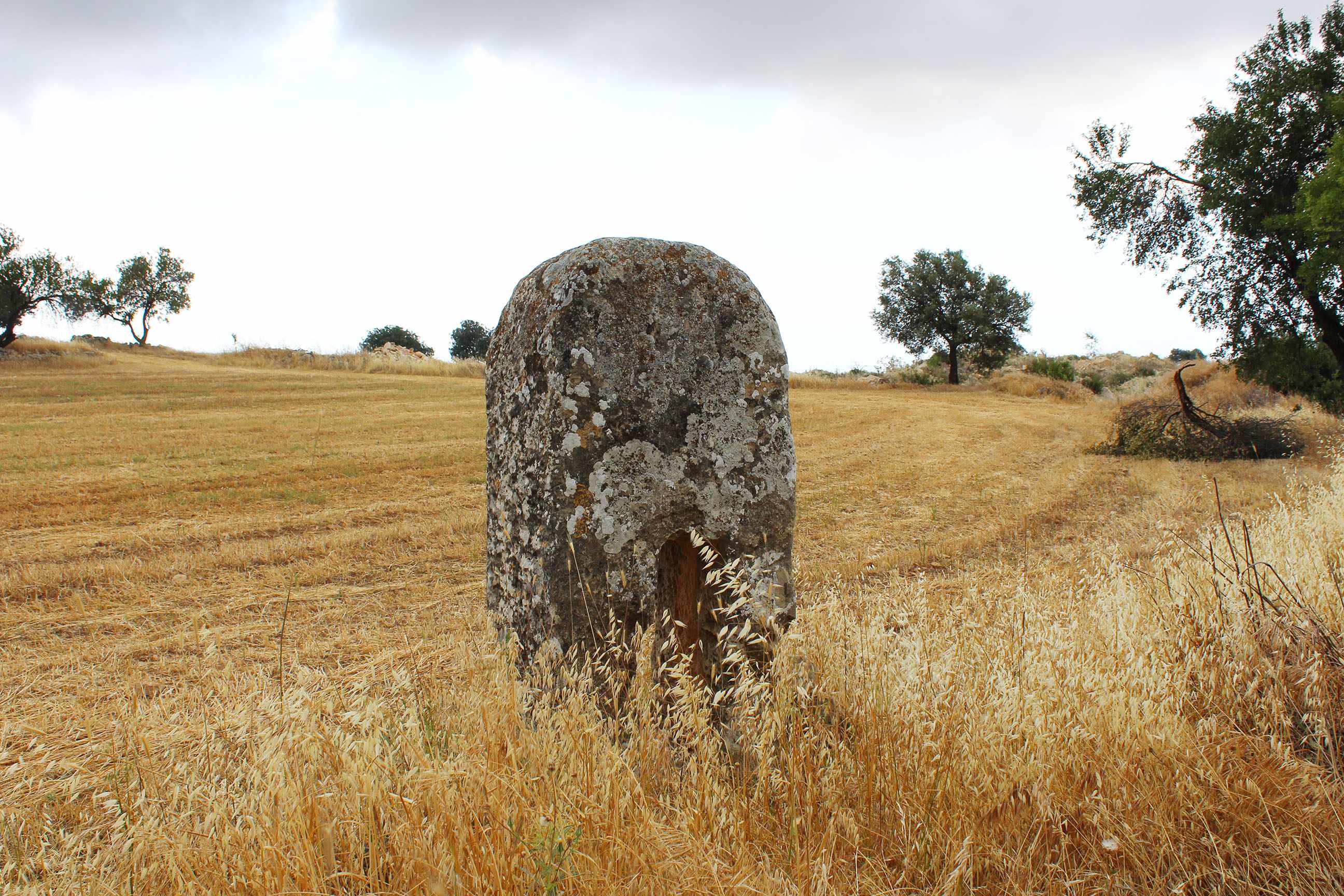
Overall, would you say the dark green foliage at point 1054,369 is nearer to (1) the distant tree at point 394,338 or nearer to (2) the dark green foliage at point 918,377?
(2) the dark green foliage at point 918,377

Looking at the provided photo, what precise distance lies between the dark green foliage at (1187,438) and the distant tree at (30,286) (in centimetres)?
4935

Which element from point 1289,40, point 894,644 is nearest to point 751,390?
point 894,644

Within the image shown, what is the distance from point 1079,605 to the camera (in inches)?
195

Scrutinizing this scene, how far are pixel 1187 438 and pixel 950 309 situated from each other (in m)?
26.2

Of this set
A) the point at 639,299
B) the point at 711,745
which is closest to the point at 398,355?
the point at 639,299

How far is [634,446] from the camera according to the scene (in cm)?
373

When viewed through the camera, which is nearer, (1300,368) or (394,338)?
(1300,368)

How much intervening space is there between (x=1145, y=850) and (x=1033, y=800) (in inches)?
14.1

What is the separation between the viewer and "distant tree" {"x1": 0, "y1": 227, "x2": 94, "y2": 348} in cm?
4022

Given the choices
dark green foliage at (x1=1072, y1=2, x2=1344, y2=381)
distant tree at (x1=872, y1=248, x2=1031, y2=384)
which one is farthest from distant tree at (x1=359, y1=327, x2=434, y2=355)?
dark green foliage at (x1=1072, y1=2, x2=1344, y2=381)

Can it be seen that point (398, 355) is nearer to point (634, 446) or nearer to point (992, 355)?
point (992, 355)

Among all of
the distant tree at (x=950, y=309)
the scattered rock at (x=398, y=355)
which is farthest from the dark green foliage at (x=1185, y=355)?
the scattered rock at (x=398, y=355)

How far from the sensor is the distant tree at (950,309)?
3931 centimetres

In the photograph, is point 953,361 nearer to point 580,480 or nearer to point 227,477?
point 227,477
